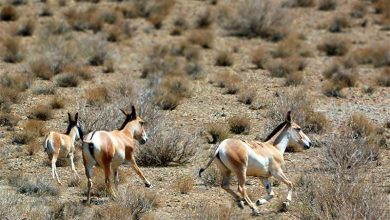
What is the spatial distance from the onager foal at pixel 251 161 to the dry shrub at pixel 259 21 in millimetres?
19187

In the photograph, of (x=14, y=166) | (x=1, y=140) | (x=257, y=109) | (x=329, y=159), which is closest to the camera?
(x=329, y=159)

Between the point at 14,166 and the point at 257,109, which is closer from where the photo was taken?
the point at 14,166

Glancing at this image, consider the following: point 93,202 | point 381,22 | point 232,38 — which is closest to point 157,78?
point 232,38

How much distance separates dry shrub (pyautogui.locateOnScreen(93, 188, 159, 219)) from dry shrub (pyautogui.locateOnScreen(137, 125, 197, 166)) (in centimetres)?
294

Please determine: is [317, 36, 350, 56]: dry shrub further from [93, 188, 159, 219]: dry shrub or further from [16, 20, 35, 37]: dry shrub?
[93, 188, 159, 219]: dry shrub

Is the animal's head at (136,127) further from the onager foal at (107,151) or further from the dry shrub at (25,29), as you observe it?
the dry shrub at (25,29)

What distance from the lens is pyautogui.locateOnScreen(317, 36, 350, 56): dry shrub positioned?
29906 mm

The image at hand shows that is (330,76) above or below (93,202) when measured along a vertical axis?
below

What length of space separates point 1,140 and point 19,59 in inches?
366

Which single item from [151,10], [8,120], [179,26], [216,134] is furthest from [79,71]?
[151,10]

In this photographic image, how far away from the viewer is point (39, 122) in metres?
18.7

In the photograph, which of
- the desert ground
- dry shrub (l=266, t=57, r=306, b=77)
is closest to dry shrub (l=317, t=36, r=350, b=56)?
the desert ground

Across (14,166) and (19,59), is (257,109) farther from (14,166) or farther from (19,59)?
(19,59)

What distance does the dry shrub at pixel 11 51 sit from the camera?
26.6m
